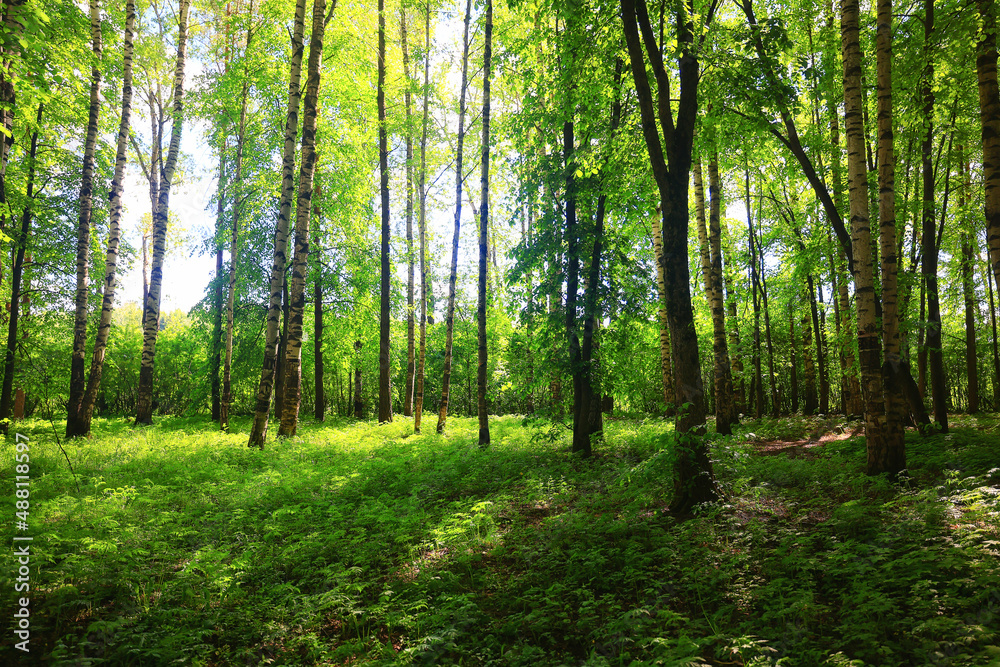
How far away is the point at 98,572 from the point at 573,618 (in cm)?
499

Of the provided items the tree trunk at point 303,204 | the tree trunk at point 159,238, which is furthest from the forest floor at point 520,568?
the tree trunk at point 159,238

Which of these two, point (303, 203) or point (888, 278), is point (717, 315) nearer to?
point (888, 278)

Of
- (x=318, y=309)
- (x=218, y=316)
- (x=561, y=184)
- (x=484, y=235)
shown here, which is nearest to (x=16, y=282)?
(x=218, y=316)

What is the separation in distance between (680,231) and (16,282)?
1869 centimetres

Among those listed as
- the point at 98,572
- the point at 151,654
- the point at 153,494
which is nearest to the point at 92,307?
the point at 153,494

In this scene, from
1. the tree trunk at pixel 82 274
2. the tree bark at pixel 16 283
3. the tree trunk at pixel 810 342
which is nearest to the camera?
the tree trunk at pixel 82 274

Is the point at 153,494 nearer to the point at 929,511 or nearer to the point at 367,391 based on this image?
the point at 929,511

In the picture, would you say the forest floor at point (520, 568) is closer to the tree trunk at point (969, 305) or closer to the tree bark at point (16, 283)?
the tree bark at point (16, 283)

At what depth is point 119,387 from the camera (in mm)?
31500

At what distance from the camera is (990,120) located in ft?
22.0

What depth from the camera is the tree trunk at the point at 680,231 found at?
6434 mm

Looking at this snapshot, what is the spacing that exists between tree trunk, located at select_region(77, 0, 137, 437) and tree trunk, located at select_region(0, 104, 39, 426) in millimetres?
1940

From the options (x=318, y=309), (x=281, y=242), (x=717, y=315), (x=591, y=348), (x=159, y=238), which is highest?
(x=159, y=238)

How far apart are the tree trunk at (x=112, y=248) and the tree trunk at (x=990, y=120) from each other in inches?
702
